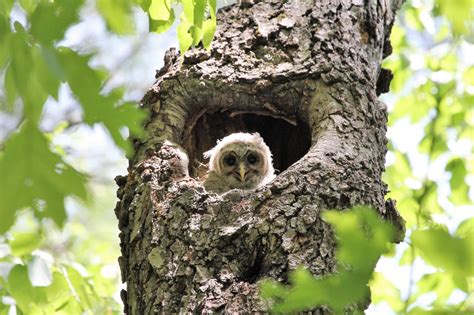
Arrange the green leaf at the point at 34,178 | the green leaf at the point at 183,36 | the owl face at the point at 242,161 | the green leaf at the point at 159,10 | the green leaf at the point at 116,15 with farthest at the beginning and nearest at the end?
the owl face at the point at 242,161 → the green leaf at the point at 183,36 → the green leaf at the point at 159,10 → the green leaf at the point at 116,15 → the green leaf at the point at 34,178

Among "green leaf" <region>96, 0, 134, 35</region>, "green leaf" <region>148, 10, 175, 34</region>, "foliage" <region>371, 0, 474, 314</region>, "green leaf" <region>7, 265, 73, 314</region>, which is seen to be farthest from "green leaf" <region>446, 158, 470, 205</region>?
"green leaf" <region>96, 0, 134, 35</region>

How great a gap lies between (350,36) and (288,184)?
983mm

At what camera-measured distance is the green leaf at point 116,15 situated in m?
1.75

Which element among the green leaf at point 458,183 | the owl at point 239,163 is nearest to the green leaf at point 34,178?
the owl at point 239,163

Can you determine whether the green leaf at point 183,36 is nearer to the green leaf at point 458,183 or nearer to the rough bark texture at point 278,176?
the rough bark texture at point 278,176

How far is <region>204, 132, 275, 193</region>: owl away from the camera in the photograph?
4727 millimetres

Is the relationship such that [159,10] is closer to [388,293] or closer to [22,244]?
[22,244]

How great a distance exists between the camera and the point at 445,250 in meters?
1.18

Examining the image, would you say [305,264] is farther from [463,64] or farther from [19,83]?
[463,64]

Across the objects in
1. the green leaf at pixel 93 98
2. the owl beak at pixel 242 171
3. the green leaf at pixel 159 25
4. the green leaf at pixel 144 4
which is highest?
the owl beak at pixel 242 171

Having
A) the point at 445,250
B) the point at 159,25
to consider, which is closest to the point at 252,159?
the point at 159,25

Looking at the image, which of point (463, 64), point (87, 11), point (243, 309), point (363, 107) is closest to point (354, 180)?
point (363, 107)

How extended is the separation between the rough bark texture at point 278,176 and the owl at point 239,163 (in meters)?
0.55

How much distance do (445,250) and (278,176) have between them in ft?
5.99
